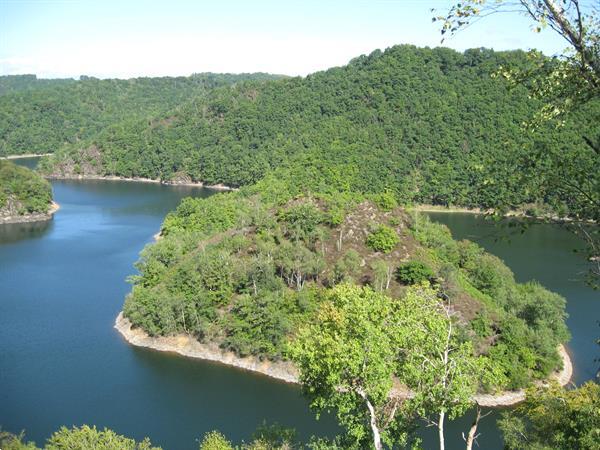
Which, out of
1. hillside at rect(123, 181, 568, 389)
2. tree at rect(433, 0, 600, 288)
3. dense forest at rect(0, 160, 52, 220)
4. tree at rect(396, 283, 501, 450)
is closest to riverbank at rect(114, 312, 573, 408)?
hillside at rect(123, 181, 568, 389)

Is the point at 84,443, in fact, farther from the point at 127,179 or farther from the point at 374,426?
the point at 127,179

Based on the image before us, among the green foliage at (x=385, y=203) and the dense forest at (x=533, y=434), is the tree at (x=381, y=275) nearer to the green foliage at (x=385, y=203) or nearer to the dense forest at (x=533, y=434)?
the green foliage at (x=385, y=203)

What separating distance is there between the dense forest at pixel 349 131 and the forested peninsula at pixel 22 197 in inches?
1420

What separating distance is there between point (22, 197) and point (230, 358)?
188 feet

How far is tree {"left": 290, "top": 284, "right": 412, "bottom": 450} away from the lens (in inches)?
472

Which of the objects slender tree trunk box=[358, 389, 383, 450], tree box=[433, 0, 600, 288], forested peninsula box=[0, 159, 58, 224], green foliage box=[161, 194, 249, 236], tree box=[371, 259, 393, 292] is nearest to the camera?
tree box=[433, 0, 600, 288]

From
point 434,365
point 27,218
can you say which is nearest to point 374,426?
point 434,365

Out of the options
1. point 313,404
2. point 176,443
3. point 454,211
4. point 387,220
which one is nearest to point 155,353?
point 176,443

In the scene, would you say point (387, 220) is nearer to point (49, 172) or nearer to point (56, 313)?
point (56, 313)

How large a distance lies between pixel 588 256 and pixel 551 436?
1287cm

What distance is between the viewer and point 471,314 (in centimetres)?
3494

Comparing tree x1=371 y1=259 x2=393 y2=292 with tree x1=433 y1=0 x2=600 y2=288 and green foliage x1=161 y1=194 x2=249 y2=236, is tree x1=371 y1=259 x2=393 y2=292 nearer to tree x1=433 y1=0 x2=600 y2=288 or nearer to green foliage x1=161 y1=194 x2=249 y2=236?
green foliage x1=161 y1=194 x2=249 y2=236

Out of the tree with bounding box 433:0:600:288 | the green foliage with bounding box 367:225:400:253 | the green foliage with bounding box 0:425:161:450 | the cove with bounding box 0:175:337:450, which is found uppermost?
the tree with bounding box 433:0:600:288

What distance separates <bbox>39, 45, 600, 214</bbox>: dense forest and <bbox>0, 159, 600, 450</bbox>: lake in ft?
101
